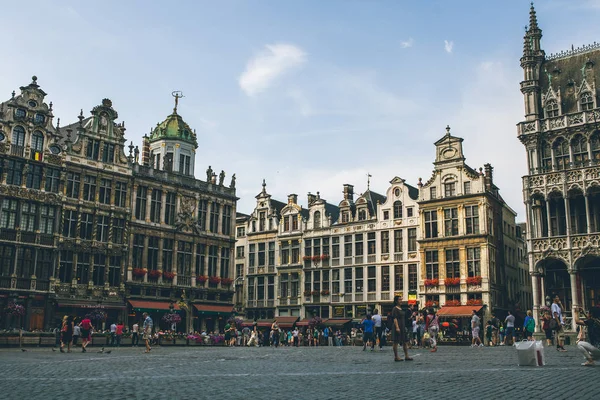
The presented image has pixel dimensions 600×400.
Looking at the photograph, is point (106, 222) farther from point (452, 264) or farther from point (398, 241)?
point (452, 264)

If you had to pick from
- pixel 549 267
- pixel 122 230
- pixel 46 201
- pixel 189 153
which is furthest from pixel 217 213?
pixel 549 267

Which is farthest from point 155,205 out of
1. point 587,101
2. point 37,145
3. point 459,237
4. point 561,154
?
point 587,101

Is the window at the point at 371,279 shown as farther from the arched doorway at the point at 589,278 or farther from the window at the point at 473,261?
the arched doorway at the point at 589,278

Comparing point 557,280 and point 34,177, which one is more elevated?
point 34,177

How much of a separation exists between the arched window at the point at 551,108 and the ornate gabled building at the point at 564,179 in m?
0.07

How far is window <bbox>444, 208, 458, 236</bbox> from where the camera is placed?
181 ft

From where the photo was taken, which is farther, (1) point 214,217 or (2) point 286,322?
(2) point 286,322

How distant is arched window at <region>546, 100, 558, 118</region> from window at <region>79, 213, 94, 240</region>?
36391 mm

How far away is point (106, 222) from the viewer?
5150 cm

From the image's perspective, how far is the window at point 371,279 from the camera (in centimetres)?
5888

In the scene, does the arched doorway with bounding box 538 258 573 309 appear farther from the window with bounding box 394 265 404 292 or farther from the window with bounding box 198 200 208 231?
→ the window with bounding box 198 200 208 231

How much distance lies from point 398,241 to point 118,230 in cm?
2469

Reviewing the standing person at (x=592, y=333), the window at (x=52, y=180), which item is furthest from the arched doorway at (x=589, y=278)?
the window at (x=52, y=180)

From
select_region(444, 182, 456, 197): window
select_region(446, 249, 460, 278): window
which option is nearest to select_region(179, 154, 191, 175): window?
select_region(444, 182, 456, 197): window
